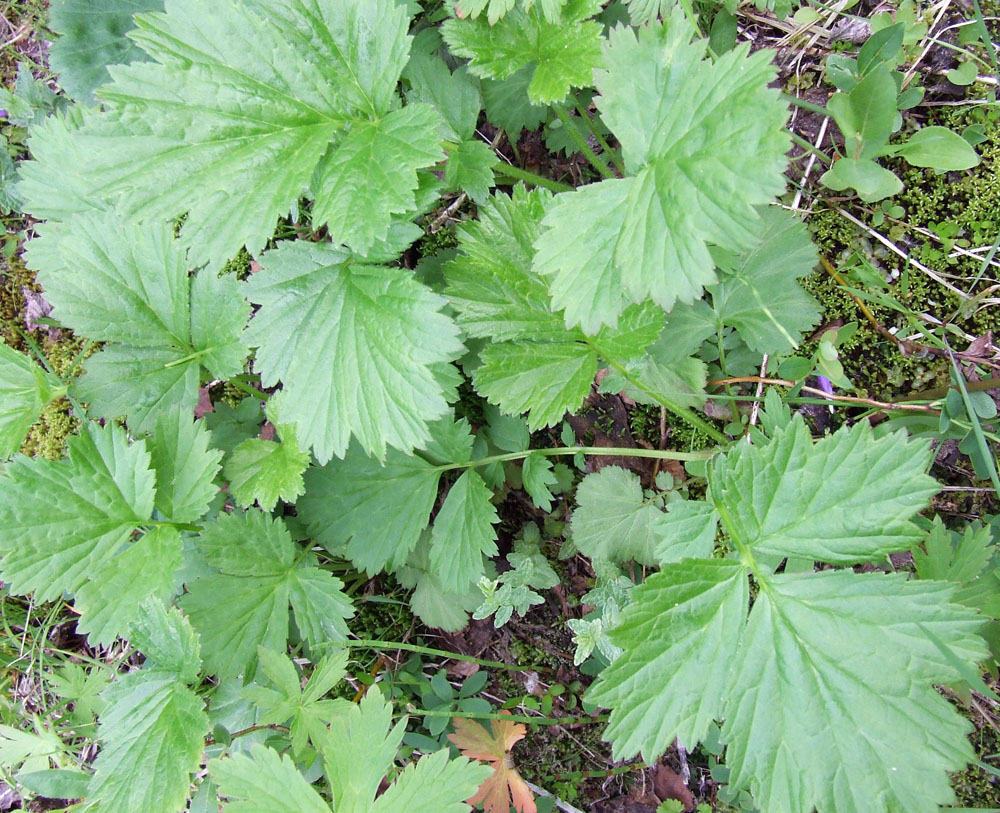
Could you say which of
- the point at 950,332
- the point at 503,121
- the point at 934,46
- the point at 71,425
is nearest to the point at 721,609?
the point at 950,332

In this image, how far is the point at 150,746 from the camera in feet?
6.38

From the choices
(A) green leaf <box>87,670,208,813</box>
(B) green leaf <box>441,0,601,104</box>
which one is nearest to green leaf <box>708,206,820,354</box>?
(B) green leaf <box>441,0,601,104</box>

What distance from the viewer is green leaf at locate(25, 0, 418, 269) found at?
1680mm

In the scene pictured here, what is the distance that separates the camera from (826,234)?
2248 mm

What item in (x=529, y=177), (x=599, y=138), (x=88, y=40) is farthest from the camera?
(x=88, y=40)

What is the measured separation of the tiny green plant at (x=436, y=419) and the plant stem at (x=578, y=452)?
2 cm

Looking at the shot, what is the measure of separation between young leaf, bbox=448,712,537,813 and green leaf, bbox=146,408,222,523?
1.18 metres

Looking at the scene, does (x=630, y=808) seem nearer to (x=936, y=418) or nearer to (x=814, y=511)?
(x=814, y=511)

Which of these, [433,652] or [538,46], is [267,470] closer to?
[433,652]

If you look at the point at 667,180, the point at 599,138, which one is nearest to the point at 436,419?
the point at 667,180

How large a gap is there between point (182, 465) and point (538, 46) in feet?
5.53

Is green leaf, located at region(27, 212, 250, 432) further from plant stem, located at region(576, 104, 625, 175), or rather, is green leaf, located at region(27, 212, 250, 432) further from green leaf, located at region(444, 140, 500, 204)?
plant stem, located at region(576, 104, 625, 175)

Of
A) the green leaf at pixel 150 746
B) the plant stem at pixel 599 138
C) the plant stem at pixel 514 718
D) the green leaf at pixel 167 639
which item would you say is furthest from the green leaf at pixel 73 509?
the plant stem at pixel 599 138

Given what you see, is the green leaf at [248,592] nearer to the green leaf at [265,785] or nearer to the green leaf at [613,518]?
the green leaf at [265,785]
